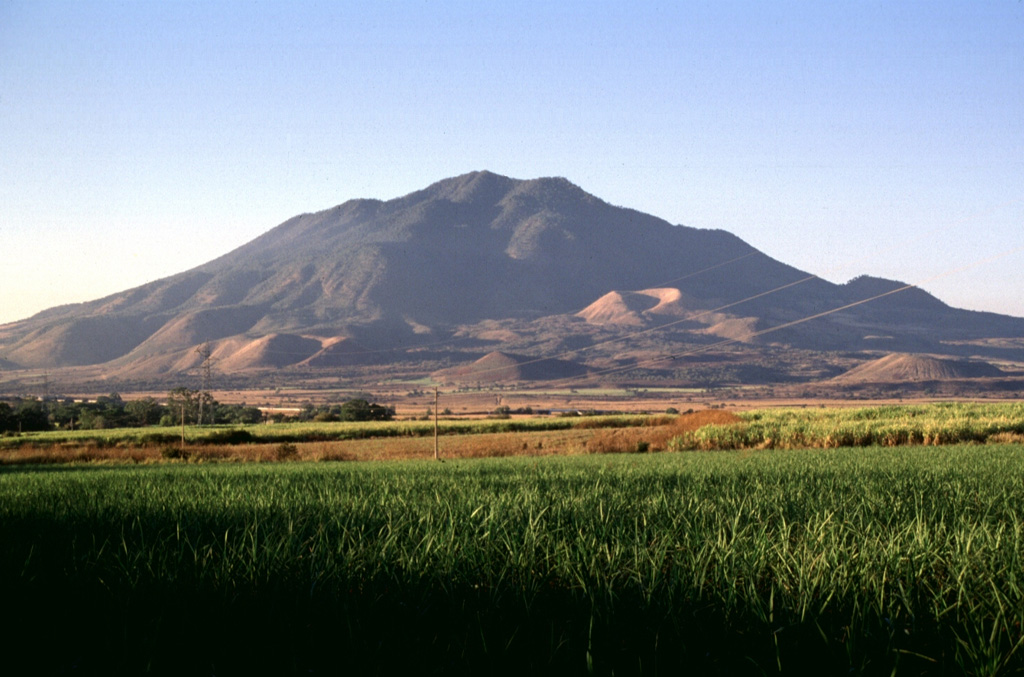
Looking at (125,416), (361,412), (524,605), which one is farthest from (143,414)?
(524,605)

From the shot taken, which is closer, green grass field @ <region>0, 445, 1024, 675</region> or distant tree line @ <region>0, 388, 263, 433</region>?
green grass field @ <region>0, 445, 1024, 675</region>

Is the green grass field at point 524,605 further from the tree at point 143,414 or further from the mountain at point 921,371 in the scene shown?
the mountain at point 921,371

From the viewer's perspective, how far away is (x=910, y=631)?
383 centimetres

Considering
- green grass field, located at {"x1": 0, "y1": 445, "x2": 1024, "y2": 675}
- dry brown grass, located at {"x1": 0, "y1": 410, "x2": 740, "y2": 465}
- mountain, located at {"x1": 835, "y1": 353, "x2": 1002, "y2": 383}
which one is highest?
green grass field, located at {"x1": 0, "y1": 445, "x2": 1024, "y2": 675}

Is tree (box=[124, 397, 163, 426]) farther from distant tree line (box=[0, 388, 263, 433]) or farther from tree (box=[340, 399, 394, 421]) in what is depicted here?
tree (box=[340, 399, 394, 421])

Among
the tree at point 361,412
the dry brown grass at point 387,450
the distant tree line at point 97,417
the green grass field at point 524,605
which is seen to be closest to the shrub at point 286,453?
the dry brown grass at point 387,450

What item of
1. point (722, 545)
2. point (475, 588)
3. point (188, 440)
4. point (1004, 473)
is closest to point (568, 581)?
point (475, 588)

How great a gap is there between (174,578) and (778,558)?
349 cm

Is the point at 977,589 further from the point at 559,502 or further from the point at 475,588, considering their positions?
the point at 559,502

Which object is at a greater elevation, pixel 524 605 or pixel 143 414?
pixel 524 605

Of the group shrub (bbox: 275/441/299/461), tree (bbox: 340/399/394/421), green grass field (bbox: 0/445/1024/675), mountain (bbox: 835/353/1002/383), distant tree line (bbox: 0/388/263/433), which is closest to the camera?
green grass field (bbox: 0/445/1024/675)

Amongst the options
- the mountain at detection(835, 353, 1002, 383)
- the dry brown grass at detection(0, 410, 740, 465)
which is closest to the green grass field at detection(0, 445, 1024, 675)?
the dry brown grass at detection(0, 410, 740, 465)

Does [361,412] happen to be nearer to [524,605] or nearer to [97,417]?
[97,417]

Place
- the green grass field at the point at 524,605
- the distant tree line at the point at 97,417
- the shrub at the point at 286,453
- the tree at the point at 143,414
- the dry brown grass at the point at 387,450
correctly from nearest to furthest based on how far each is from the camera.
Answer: the green grass field at the point at 524,605, the dry brown grass at the point at 387,450, the shrub at the point at 286,453, the distant tree line at the point at 97,417, the tree at the point at 143,414
